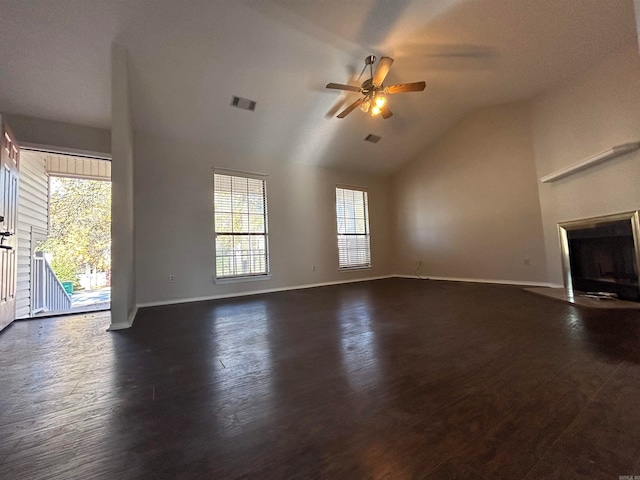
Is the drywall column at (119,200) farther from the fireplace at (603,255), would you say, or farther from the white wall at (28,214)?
the fireplace at (603,255)

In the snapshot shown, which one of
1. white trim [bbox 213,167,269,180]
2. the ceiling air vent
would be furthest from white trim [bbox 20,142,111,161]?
the ceiling air vent

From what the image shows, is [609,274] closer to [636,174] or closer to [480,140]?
[636,174]

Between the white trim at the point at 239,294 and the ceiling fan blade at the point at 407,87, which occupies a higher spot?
the ceiling fan blade at the point at 407,87

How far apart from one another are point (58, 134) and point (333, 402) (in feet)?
16.8

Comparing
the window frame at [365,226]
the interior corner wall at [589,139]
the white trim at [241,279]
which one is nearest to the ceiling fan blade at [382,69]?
the interior corner wall at [589,139]

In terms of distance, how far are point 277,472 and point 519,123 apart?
20.0 feet

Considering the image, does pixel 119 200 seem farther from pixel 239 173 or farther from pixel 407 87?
pixel 407 87

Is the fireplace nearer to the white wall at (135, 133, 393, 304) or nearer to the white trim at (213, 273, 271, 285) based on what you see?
the white wall at (135, 133, 393, 304)

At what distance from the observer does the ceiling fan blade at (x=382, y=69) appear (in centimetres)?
305

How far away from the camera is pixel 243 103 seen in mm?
4105

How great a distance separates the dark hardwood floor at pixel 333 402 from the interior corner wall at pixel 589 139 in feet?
5.67

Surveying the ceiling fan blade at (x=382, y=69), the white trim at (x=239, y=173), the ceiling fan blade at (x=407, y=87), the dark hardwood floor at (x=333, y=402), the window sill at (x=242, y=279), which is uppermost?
the ceiling fan blade at (x=382, y=69)

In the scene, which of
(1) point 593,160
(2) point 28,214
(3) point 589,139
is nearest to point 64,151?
(2) point 28,214

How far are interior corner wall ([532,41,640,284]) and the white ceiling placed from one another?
0.27 metres
